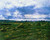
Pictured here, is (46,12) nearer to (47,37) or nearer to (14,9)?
(47,37)

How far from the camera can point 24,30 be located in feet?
6.42

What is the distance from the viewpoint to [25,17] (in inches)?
78.1

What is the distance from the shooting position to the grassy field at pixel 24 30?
1.92 metres

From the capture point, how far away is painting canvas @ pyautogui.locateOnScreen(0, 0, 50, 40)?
1.96 meters

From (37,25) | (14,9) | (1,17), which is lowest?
(37,25)

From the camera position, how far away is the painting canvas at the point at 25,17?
6.44 ft

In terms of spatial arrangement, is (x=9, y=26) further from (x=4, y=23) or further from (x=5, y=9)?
(x=5, y=9)

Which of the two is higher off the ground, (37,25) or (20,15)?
(20,15)

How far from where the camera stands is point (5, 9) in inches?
78.9

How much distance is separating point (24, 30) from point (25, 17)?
0.23 metres

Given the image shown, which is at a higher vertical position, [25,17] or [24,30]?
[25,17]

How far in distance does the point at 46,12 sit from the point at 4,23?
0.79 m

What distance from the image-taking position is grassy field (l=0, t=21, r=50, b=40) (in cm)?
192

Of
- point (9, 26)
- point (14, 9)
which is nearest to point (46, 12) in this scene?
point (14, 9)
